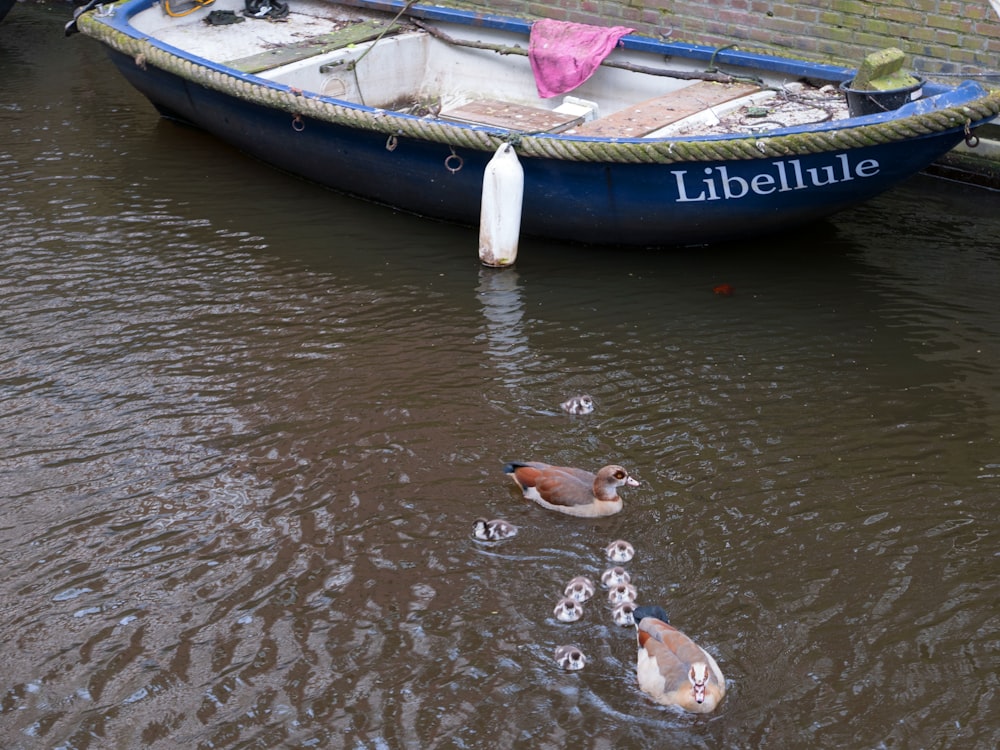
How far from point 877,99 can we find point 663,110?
1727 mm

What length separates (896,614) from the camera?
515 centimetres

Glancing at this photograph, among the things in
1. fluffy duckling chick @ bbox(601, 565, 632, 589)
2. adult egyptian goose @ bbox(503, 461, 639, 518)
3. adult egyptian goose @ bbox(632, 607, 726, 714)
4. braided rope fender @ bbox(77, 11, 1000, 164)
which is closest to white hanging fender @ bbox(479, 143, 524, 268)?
braided rope fender @ bbox(77, 11, 1000, 164)

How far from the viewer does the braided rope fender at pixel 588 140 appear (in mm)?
7422

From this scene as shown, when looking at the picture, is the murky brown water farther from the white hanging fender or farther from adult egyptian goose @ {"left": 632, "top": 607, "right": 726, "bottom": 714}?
the white hanging fender

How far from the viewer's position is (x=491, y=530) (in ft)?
18.5

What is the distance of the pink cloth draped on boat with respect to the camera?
392 inches

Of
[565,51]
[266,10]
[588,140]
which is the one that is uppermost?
[266,10]

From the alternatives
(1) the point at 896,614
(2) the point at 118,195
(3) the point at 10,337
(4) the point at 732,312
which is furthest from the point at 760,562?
(2) the point at 118,195

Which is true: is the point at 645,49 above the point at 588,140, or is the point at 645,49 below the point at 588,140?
above

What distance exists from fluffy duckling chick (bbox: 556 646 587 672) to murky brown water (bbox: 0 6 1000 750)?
0.13 feet

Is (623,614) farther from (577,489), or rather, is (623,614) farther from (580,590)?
(577,489)

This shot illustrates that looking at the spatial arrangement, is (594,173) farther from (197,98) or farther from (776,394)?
(197,98)

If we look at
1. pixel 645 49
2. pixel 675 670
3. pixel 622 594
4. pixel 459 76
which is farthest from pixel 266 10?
pixel 675 670

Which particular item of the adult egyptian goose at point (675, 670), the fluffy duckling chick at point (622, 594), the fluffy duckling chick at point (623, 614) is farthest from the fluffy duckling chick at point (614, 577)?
the adult egyptian goose at point (675, 670)
